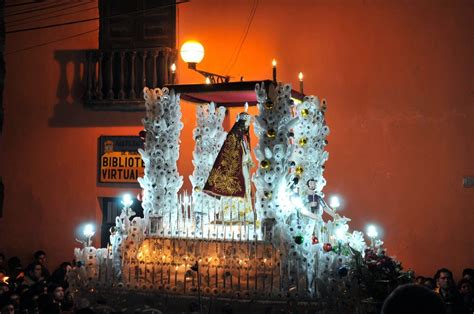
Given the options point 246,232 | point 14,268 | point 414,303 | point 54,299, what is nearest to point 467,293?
point 246,232

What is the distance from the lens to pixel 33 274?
11.5 metres

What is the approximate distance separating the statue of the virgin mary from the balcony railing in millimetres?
3818

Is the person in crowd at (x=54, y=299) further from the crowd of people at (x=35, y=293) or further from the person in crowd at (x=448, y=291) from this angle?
the person in crowd at (x=448, y=291)

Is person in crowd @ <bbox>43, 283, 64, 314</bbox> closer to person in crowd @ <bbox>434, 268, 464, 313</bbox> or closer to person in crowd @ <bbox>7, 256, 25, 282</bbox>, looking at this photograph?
person in crowd @ <bbox>7, 256, 25, 282</bbox>

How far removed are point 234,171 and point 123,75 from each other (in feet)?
15.4

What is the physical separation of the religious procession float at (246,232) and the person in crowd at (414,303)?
3.77 meters

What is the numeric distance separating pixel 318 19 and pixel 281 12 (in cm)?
68

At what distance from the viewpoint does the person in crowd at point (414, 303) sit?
413 centimetres

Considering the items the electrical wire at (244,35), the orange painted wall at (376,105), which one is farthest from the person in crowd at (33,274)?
the electrical wire at (244,35)

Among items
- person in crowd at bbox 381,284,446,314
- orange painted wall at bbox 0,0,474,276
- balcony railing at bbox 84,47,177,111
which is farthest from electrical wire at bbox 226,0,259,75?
person in crowd at bbox 381,284,446,314

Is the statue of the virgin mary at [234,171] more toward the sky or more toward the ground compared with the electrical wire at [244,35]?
more toward the ground

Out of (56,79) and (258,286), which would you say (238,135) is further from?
(56,79)

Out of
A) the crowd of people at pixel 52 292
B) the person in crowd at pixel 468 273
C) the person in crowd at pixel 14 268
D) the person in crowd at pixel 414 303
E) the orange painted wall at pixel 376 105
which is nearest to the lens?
the person in crowd at pixel 414 303

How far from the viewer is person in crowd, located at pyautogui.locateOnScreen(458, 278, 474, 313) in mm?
9227
